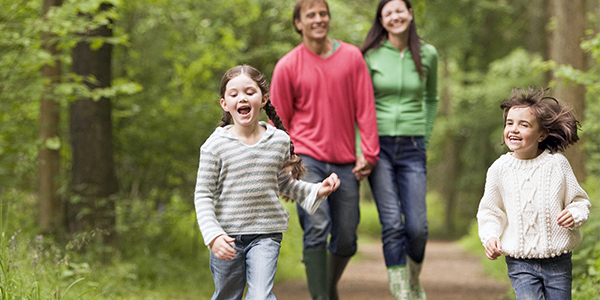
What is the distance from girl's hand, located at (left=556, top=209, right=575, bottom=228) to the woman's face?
79.7 inches

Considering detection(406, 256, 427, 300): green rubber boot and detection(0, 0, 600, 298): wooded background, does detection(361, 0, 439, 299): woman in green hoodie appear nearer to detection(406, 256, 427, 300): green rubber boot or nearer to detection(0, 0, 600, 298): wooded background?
detection(406, 256, 427, 300): green rubber boot

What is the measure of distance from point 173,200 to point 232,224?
5.23 metres

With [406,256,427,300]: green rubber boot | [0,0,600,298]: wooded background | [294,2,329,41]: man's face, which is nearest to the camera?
[294,2,329,41]: man's face

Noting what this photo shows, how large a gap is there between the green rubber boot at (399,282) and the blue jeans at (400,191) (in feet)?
0.23

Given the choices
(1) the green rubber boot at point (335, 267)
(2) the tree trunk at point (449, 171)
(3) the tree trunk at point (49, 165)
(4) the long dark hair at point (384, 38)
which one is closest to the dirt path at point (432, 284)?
(1) the green rubber boot at point (335, 267)

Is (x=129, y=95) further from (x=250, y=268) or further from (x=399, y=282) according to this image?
(x=250, y=268)

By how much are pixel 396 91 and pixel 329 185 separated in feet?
4.97

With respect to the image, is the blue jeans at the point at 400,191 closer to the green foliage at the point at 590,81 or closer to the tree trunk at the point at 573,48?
the green foliage at the point at 590,81

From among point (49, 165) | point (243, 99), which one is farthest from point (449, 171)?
point (243, 99)

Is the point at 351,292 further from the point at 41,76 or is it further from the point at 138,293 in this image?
the point at 41,76

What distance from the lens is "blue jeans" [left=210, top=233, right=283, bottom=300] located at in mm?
3043

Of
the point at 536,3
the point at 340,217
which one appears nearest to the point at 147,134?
the point at 340,217

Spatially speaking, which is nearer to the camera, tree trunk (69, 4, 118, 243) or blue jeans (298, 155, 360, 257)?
blue jeans (298, 155, 360, 257)

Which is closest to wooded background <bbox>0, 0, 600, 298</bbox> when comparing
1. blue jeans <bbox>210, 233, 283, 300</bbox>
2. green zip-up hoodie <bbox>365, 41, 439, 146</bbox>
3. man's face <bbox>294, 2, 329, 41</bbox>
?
green zip-up hoodie <bbox>365, 41, 439, 146</bbox>
